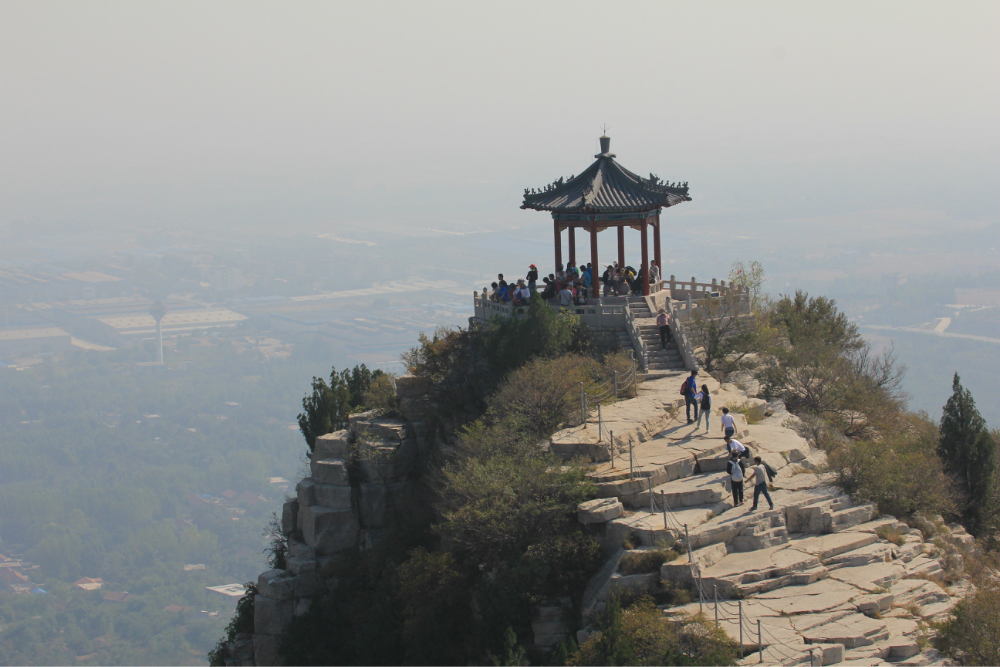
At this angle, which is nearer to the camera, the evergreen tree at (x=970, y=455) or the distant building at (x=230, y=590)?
the evergreen tree at (x=970, y=455)

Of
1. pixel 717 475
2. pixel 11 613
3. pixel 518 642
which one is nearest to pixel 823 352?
pixel 717 475

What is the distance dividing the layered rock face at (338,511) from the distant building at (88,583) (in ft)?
476

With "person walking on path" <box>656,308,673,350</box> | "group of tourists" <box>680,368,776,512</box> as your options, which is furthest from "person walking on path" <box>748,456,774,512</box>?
"person walking on path" <box>656,308,673,350</box>

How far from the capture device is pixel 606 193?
33.7 metres

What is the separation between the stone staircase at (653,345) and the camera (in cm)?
3077

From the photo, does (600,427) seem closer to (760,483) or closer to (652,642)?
(760,483)

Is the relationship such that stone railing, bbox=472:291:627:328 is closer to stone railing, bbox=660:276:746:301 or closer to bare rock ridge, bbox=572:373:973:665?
stone railing, bbox=660:276:746:301

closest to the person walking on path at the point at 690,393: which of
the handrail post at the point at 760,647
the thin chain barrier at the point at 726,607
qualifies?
Answer: the thin chain barrier at the point at 726,607

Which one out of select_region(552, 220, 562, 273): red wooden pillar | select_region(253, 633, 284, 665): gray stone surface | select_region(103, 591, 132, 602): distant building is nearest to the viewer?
select_region(253, 633, 284, 665): gray stone surface

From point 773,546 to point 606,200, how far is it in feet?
50.7

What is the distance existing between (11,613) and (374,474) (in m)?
145

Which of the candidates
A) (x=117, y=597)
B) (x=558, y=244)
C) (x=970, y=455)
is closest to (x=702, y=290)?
(x=558, y=244)

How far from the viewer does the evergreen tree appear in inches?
993

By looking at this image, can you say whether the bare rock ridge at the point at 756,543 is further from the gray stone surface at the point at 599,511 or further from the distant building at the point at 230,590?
the distant building at the point at 230,590
